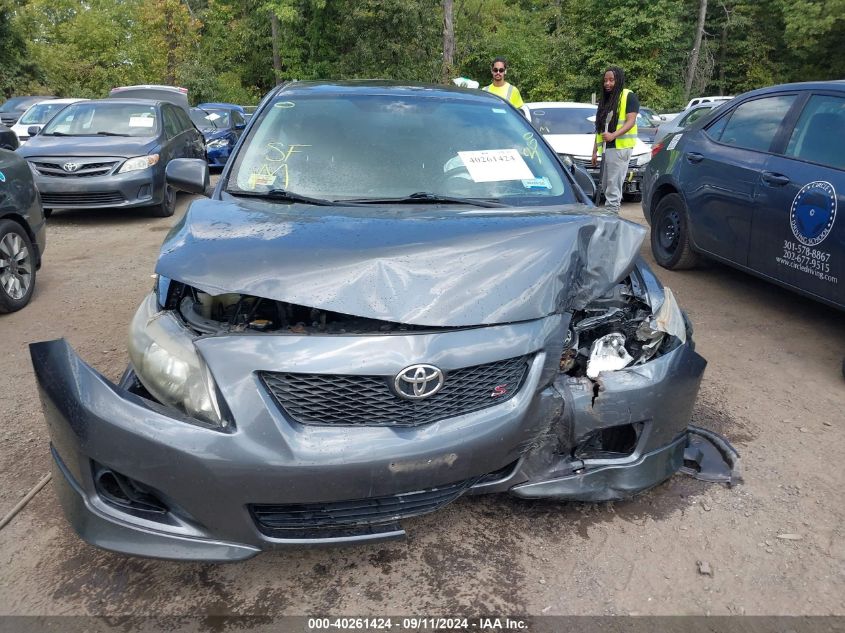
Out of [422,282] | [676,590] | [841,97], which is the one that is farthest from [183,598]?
[841,97]

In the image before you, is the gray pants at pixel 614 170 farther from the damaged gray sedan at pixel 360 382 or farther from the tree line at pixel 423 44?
the tree line at pixel 423 44

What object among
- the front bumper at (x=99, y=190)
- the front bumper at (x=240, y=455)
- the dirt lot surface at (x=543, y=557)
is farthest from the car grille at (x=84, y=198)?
the front bumper at (x=240, y=455)

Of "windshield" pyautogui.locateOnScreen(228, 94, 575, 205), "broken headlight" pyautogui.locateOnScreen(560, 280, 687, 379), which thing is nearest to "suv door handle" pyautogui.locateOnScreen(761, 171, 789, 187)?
A: "windshield" pyautogui.locateOnScreen(228, 94, 575, 205)

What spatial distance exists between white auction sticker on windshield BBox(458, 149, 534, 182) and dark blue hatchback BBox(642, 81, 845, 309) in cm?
223

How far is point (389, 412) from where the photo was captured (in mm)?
1983

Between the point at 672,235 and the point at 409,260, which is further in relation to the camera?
the point at 672,235

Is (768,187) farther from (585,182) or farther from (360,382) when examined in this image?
(360,382)

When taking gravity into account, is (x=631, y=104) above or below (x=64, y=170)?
above

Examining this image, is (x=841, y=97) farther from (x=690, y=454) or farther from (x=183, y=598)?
(x=183, y=598)

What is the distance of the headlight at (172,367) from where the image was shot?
6.43 feet

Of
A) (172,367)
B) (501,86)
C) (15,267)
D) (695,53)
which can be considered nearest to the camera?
(172,367)

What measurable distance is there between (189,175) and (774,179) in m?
3.91

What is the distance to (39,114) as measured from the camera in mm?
14258

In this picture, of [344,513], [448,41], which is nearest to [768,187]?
[344,513]
